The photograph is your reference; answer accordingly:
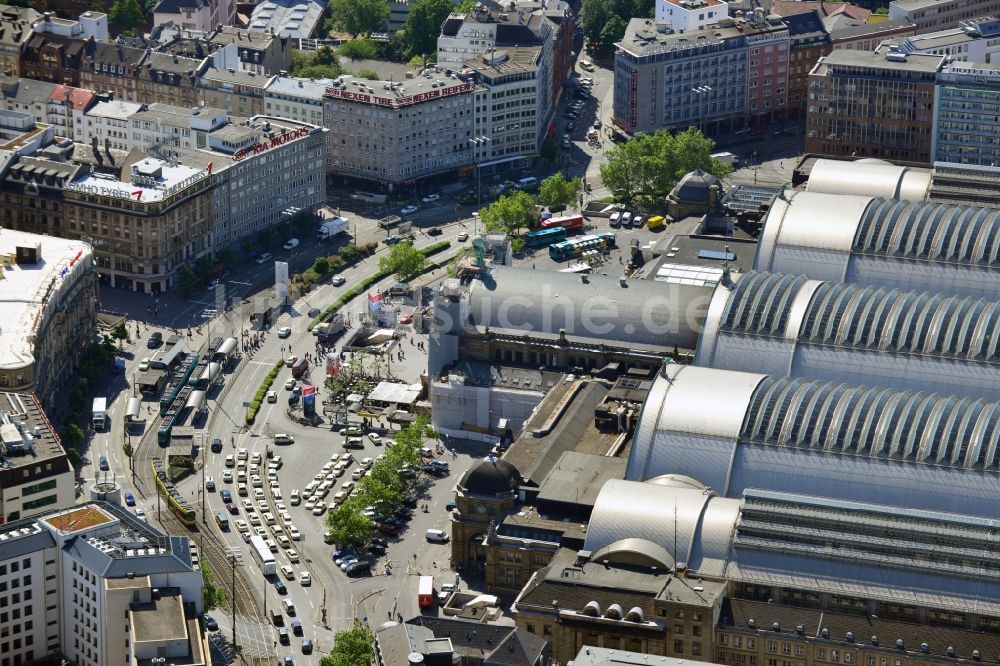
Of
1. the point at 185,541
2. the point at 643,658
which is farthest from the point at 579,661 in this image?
the point at 185,541

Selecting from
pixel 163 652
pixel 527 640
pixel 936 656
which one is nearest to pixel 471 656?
pixel 527 640

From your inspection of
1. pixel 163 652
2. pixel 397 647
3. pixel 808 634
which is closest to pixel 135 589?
pixel 163 652

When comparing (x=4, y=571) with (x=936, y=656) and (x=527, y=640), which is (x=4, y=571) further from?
(x=936, y=656)

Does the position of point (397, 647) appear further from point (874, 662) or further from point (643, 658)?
point (874, 662)

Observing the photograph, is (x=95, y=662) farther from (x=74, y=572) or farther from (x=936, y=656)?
(x=936, y=656)
